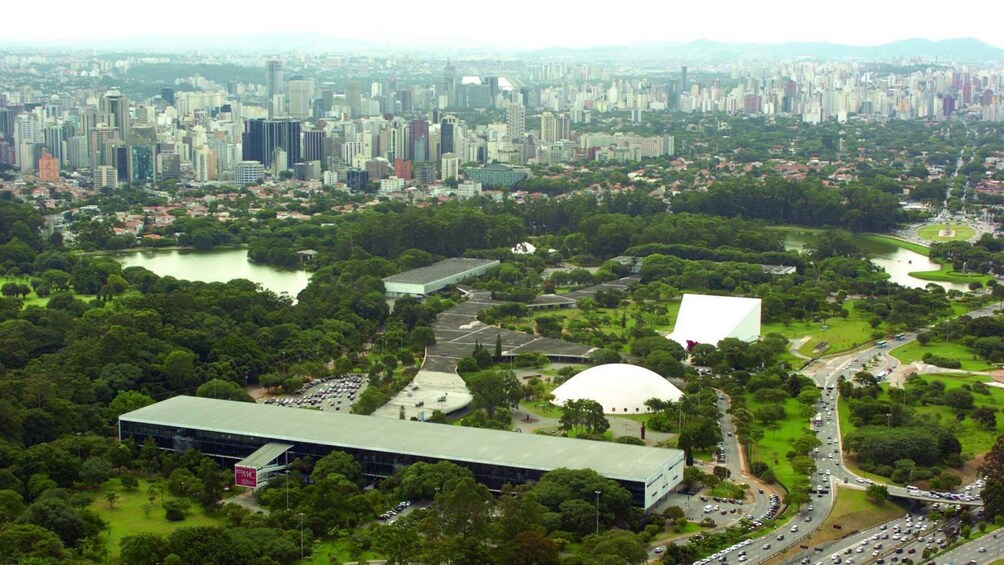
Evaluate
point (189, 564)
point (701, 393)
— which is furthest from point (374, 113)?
point (189, 564)

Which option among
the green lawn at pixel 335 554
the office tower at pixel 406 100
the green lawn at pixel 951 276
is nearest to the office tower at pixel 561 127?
the office tower at pixel 406 100

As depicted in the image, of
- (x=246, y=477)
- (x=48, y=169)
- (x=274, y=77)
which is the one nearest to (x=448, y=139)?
(x=48, y=169)

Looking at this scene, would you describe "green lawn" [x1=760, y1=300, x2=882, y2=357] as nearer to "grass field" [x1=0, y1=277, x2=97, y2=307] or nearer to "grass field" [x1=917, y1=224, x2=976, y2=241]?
"grass field" [x1=917, y1=224, x2=976, y2=241]

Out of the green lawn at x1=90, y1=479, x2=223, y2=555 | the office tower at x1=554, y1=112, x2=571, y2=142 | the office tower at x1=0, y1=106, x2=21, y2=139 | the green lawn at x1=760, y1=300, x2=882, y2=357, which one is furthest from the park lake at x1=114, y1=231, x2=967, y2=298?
the office tower at x1=0, y1=106, x2=21, y2=139

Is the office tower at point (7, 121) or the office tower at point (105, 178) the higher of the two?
the office tower at point (7, 121)

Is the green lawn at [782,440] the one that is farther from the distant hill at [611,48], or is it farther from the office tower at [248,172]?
the distant hill at [611,48]

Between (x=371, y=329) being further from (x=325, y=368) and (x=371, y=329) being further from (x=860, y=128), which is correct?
(x=860, y=128)
